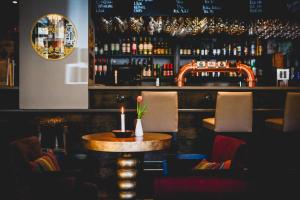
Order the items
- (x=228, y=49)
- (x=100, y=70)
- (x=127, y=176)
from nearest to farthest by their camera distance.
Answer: (x=127, y=176) < (x=100, y=70) < (x=228, y=49)

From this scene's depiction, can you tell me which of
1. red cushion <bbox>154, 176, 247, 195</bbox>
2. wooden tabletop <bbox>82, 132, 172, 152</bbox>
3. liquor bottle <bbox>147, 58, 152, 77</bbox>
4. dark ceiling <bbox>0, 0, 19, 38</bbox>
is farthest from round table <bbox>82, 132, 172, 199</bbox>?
liquor bottle <bbox>147, 58, 152, 77</bbox>

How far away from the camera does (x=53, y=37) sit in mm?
5809

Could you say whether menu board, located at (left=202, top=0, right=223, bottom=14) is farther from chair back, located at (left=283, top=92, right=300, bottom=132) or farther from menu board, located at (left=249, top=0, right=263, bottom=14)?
chair back, located at (left=283, top=92, right=300, bottom=132)

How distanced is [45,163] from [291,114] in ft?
10.0

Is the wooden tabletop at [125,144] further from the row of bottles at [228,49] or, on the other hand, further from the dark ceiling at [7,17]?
the row of bottles at [228,49]

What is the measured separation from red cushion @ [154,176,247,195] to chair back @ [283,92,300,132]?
2.45m

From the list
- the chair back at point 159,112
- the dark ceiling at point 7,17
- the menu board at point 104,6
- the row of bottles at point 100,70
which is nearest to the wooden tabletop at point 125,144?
the chair back at point 159,112

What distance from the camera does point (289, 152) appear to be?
5363 mm

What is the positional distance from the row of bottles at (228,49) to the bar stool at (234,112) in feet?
13.0

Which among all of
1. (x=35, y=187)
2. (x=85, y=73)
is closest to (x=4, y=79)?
(x=85, y=73)

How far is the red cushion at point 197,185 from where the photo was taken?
2.54 metres

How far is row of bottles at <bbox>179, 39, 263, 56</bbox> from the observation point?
8.80 meters

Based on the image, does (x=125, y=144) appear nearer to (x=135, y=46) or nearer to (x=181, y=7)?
(x=181, y=7)

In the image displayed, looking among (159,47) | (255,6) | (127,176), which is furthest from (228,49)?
(127,176)
